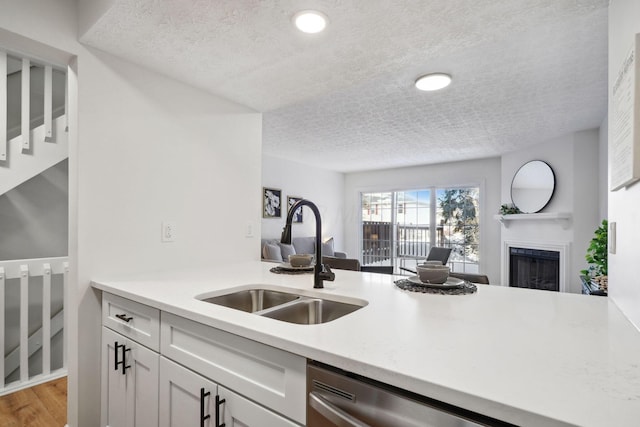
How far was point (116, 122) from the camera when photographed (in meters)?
1.72

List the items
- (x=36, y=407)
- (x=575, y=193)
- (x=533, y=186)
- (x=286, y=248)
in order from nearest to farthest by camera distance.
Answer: (x=36, y=407) < (x=575, y=193) < (x=533, y=186) < (x=286, y=248)

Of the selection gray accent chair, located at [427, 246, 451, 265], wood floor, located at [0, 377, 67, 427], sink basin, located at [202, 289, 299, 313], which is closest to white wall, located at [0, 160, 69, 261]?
wood floor, located at [0, 377, 67, 427]

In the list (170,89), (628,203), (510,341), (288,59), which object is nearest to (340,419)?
Result: (510,341)

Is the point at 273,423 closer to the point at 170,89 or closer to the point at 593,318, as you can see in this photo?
the point at 593,318

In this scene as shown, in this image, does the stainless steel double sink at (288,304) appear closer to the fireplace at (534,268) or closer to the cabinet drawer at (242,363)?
the cabinet drawer at (242,363)

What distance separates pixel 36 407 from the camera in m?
2.10

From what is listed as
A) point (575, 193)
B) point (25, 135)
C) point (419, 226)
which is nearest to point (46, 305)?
point (25, 135)

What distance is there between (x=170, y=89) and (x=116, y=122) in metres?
0.39

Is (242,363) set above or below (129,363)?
above

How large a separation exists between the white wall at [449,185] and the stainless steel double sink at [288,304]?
17.1 feet

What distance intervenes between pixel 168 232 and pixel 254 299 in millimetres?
729

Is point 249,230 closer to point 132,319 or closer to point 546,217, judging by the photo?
point 132,319

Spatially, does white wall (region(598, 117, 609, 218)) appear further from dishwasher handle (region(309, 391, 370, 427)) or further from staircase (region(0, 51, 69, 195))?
staircase (region(0, 51, 69, 195))

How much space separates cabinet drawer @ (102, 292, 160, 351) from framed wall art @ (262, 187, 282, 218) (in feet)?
12.9
